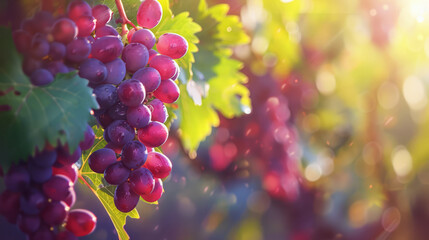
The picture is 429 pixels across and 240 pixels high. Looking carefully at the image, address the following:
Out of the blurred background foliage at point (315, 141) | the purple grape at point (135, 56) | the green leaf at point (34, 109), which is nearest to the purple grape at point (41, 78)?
the green leaf at point (34, 109)

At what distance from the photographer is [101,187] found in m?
0.57

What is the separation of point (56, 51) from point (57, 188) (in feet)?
0.44

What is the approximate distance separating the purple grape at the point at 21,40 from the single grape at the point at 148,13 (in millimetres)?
148

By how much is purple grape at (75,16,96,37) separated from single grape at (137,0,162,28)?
8 cm

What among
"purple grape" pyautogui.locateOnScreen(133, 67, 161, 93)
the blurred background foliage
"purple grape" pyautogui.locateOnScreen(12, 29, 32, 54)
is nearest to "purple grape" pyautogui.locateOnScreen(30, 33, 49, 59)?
"purple grape" pyautogui.locateOnScreen(12, 29, 32, 54)

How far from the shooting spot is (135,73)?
51 cm

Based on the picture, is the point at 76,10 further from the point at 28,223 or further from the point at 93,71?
the point at 28,223

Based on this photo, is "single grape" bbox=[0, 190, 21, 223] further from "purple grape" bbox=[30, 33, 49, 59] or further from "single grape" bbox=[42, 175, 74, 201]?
"purple grape" bbox=[30, 33, 49, 59]

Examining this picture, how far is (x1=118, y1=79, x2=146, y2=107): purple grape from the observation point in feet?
1.57

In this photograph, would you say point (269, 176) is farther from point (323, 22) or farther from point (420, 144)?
point (420, 144)

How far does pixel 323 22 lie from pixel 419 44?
690 mm

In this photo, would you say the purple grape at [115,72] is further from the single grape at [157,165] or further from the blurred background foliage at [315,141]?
the blurred background foliage at [315,141]

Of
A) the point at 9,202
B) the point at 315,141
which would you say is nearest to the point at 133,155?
the point at 9,202

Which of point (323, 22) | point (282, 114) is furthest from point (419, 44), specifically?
point (282, 114)
